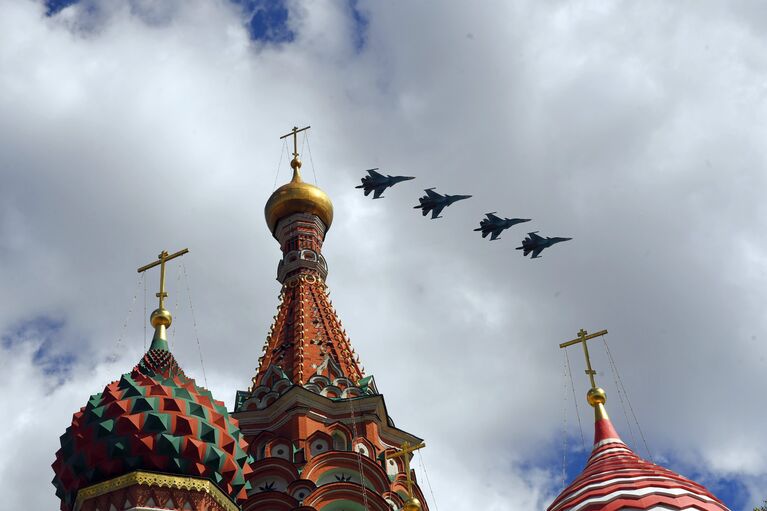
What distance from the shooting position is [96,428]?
50.2 ft

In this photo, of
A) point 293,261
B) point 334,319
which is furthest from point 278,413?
point 293,261

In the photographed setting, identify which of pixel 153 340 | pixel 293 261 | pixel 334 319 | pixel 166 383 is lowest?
pixel 166 383

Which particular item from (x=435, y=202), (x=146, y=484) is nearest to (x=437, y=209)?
(x=435, y=202)

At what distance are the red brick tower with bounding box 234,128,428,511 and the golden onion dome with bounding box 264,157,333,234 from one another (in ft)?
4.86

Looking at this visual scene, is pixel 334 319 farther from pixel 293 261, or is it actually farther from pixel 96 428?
pixel 96 428

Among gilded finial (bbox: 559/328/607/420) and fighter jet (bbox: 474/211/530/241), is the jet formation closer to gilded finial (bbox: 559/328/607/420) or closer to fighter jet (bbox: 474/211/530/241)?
fighter jet (bbox: 474/211/530/241)

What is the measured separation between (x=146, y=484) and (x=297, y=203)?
11.8 meters

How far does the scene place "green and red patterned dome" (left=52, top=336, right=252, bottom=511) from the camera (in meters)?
15.1

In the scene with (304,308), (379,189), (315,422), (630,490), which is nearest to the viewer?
(379,189)

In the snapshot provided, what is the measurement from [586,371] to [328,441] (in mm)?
4998

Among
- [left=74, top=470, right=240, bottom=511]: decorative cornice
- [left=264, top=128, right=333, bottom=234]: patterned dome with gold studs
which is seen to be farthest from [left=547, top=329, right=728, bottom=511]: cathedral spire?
[left=264, top=128, right=333, bottom=234]: patterned dome with gold studs

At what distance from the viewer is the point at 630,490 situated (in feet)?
57.0

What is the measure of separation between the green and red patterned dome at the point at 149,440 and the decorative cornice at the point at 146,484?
83mm

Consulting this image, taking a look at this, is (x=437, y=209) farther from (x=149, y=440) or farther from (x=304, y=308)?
(x=304, y=308)
